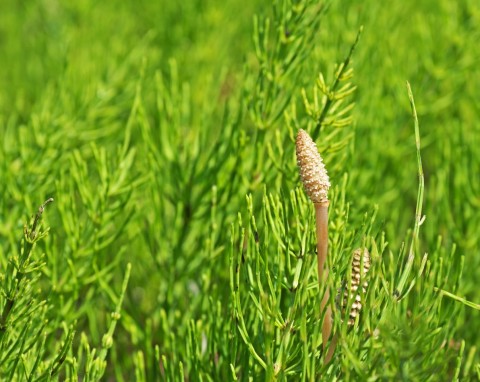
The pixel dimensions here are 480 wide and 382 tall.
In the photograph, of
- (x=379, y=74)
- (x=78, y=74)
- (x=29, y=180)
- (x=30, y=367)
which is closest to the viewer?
(x=30, y=367)

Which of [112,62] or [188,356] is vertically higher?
[112,62]

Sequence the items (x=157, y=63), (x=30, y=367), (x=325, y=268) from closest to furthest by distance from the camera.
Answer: (x=325, y=268) < (x=30, y=367) < (x=157, y=63)

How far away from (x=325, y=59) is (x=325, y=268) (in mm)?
585

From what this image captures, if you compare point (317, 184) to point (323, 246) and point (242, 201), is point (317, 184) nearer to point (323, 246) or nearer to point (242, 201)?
point (323, 246)

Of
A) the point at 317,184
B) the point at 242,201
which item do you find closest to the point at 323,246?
the point at 317,184

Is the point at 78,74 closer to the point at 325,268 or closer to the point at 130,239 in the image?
the point at 130,239

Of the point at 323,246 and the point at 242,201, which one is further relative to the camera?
the point at 242,201

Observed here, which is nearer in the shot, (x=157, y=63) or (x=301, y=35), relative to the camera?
(x=301, y=35)

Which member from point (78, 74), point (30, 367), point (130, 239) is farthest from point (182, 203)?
point (78, 74)

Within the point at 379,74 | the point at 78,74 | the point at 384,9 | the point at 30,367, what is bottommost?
the point at 30,367

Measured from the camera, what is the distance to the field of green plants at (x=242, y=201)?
65 cm

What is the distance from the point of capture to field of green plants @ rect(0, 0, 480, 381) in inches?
25.5

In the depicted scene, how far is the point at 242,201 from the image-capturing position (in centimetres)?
97

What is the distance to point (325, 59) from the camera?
3.72 ft
